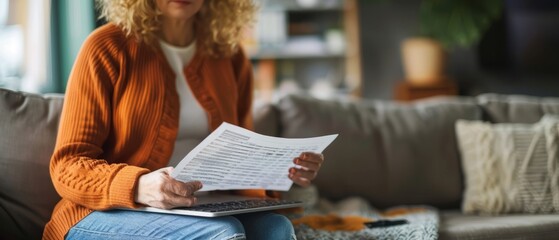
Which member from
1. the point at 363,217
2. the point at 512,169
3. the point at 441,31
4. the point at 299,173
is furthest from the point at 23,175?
the point at 441,31

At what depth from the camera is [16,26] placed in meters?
3.47

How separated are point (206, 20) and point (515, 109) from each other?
1.20 m

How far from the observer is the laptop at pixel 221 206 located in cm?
129

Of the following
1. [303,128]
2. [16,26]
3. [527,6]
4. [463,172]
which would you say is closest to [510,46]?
[527,6]

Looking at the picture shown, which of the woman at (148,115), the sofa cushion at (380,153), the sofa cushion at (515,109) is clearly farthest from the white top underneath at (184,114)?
the sofa cushion at (515,109)

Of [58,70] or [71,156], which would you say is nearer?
[71,156]

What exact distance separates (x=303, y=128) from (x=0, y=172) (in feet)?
3.06

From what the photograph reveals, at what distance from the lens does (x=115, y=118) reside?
1.53 metres

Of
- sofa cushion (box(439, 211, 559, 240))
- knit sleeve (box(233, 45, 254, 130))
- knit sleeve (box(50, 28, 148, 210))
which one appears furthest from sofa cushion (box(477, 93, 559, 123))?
knit sleeve (box(50, 28, 148, 210))

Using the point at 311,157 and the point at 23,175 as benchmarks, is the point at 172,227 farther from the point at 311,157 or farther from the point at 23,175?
the point at 23,175

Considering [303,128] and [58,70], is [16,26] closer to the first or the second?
[58,70]

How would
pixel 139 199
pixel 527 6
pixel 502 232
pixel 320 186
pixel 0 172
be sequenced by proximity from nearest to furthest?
pixel 139 199 < pixel 0 172 < pixel 502 232 < pixel 320 186 < pixel 527 6

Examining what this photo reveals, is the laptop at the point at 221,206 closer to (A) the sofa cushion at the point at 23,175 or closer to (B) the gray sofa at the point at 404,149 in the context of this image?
(A) the sofa cushion at the point at 23,175

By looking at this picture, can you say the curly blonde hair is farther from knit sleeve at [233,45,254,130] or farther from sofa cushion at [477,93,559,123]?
sofa cushion at [477,93,559,123]
